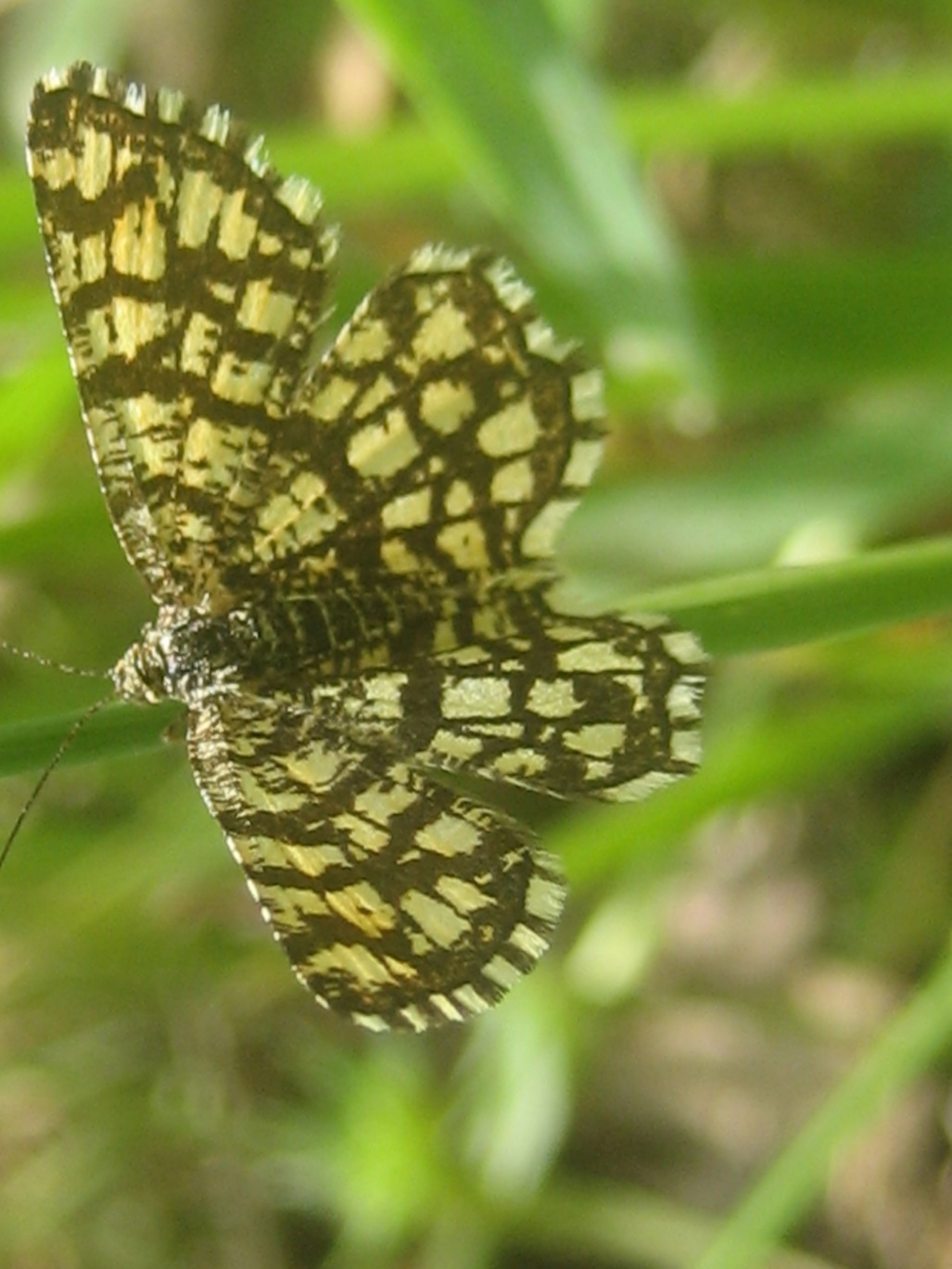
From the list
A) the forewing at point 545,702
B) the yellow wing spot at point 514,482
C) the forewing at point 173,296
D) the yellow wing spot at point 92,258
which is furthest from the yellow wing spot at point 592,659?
the yellow wing spot at point 92,258

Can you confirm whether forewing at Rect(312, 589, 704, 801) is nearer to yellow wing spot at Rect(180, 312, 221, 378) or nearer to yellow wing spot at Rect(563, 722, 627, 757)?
yellow wing spot at Rect(563, 722, 627, 757)

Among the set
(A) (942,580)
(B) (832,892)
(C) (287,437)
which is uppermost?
(C) (287,437)

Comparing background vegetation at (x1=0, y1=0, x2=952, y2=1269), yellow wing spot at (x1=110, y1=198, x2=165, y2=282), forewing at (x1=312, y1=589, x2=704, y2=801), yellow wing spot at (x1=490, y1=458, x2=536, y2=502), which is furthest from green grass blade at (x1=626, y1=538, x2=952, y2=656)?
background vegetation at (x1=0, y1=0, x2=952, y2=1269)

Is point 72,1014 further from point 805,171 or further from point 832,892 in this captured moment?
point 805,171

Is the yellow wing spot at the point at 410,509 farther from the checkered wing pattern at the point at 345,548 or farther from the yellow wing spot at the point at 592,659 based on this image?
the yellow wing spot at the point at 592,659

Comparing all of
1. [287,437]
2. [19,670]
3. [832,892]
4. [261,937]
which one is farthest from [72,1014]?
[287,437]

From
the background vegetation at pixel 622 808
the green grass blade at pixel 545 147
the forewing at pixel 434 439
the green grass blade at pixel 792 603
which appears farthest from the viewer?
the background vegetation at pixel 622 808
